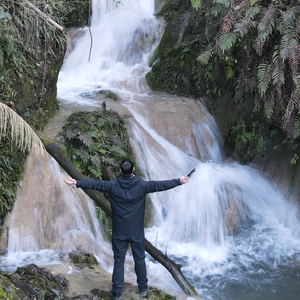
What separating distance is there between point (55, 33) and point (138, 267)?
21.2ft

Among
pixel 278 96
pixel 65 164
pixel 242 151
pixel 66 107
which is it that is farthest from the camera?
pixel 242 151

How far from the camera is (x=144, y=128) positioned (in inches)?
409

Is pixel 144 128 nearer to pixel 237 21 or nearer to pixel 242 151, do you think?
pixel 242 151

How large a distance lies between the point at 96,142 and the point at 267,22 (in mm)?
4316

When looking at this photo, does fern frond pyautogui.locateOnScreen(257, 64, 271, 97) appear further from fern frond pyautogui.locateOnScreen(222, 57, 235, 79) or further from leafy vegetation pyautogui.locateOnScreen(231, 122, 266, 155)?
Result: leafy vegetation pyautogui.locateOnScreen(231, 122, 266, 155)

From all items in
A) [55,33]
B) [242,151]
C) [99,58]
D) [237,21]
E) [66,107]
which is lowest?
[242,151]

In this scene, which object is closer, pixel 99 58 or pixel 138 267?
pixel 138 267

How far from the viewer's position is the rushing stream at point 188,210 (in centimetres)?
657

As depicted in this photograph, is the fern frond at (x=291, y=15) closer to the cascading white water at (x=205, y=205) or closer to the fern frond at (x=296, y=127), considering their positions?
the fern frond at (x=296, y=127)

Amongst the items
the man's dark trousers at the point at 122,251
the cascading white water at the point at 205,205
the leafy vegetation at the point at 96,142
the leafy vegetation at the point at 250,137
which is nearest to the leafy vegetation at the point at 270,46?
the leafy vegetation at the point at 250,137

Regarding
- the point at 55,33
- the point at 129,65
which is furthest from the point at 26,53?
the point at 129,65

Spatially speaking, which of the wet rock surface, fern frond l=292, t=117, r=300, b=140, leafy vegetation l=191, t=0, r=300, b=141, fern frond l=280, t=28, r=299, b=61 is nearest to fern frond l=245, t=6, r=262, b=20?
leafy vegetation l=191, t=0, r=300, b=141

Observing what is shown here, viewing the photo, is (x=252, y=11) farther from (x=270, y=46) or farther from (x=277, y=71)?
(x=277, y=71)

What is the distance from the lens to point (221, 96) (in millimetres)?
12141
